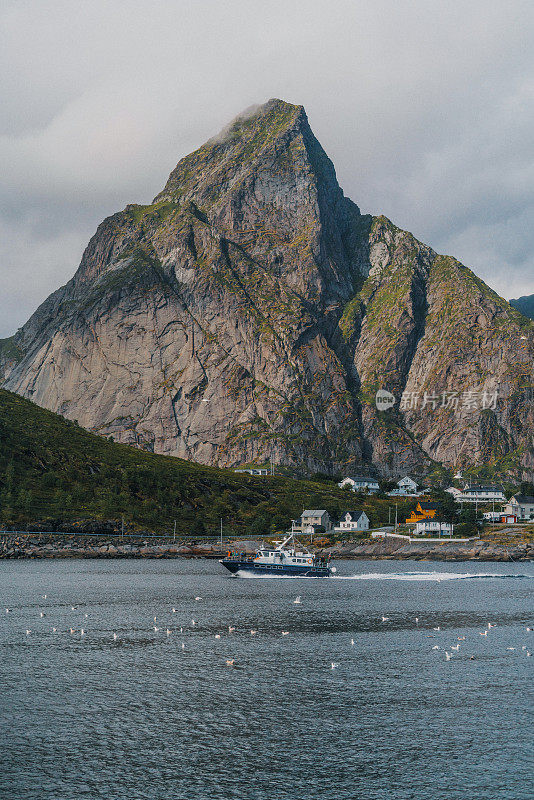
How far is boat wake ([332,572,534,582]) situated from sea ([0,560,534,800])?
174 ft

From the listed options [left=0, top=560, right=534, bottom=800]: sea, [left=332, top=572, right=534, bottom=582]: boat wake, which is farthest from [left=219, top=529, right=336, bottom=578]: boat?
[left=0, top=560, right=534, bottom=800]: sea

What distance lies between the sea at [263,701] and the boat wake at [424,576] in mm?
53100

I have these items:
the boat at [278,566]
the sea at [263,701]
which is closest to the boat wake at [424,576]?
the boat at [278,566]

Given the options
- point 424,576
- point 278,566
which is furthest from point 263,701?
point 424,576

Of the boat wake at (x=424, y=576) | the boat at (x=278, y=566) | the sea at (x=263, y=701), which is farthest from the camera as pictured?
the boat wake at (x=424, y=576)

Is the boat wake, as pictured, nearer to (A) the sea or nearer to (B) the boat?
(B) the boat

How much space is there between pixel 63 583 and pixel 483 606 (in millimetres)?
67072

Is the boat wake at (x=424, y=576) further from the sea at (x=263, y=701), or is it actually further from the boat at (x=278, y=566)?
the sea at (x=263, y=701)

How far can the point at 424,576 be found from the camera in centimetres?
15588

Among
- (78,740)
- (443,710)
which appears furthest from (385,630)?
(78,740)

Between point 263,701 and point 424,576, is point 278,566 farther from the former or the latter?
point 263,701

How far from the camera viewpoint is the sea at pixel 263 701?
107 feet

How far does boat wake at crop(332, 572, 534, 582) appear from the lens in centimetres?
14975

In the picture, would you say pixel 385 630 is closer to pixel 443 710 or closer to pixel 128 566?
pixel 443 710
